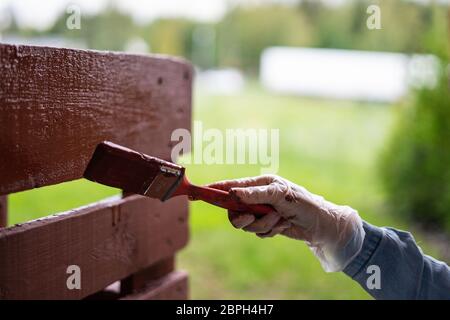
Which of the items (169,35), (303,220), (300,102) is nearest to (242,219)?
(303,220)

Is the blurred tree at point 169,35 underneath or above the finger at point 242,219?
above

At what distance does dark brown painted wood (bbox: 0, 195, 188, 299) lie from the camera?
997 mm

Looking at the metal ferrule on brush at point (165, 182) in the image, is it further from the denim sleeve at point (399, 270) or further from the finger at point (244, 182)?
the denim sleeve at point (399, 270)

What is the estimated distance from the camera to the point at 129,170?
1.06 metres

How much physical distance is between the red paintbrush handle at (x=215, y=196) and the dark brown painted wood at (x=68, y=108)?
19cm

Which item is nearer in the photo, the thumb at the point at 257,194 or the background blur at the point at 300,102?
the thumb at the point at 257,194

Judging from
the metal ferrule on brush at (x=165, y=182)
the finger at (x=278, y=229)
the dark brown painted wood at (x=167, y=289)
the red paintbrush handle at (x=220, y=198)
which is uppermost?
the metal ferrule on brush at (x=165, y=182)

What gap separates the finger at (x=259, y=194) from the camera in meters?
1.17

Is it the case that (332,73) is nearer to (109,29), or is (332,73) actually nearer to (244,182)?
(109,29)

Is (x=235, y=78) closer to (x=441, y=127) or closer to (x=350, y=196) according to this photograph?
(x=350, y=196)

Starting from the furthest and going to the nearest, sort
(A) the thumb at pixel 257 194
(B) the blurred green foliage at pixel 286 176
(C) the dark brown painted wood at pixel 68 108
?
1. (B) the blurred green foliage at pixel 286 176
2. (A) the thumb at pixel 257 194
3. (C) the dark brown painted wood at pixel 68 108

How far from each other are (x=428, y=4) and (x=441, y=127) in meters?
2.66

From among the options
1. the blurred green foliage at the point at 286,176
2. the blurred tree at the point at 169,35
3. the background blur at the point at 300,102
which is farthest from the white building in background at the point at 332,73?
the blurred tree at the point at 169,35

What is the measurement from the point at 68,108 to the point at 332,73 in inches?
411
